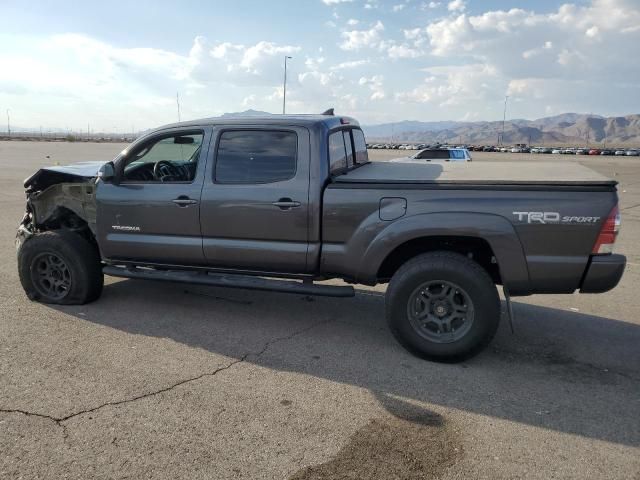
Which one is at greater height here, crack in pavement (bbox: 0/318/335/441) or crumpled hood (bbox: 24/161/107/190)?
crumpled hood (bbox: 24/161/107/190)

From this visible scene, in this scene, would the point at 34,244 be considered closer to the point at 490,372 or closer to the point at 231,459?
the point at 231,459

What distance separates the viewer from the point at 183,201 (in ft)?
15.7

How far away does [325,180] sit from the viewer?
4445 mm

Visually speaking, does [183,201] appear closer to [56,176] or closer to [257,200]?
[257,200]

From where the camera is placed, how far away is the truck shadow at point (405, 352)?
354 cm

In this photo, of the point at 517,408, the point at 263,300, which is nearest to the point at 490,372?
the point at 517,408

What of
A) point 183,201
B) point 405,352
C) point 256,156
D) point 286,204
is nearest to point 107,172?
point 183,201

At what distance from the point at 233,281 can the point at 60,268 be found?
195 centimetres

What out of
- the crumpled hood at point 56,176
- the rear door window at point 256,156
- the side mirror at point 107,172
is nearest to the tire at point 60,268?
the crumpled hood at point 56,176

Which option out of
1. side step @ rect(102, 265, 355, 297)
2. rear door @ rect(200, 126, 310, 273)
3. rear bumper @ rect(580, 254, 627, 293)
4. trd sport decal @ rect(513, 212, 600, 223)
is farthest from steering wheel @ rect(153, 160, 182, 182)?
rear bumper @ rect(580, 254, 627, 293)

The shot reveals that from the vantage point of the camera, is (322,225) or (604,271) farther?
(322,225)

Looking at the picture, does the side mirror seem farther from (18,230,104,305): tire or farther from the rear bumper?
the rear bumper

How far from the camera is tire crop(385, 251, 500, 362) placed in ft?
13.2

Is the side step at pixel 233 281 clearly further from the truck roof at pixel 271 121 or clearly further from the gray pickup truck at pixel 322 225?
the truck roof at pixel 271 121
